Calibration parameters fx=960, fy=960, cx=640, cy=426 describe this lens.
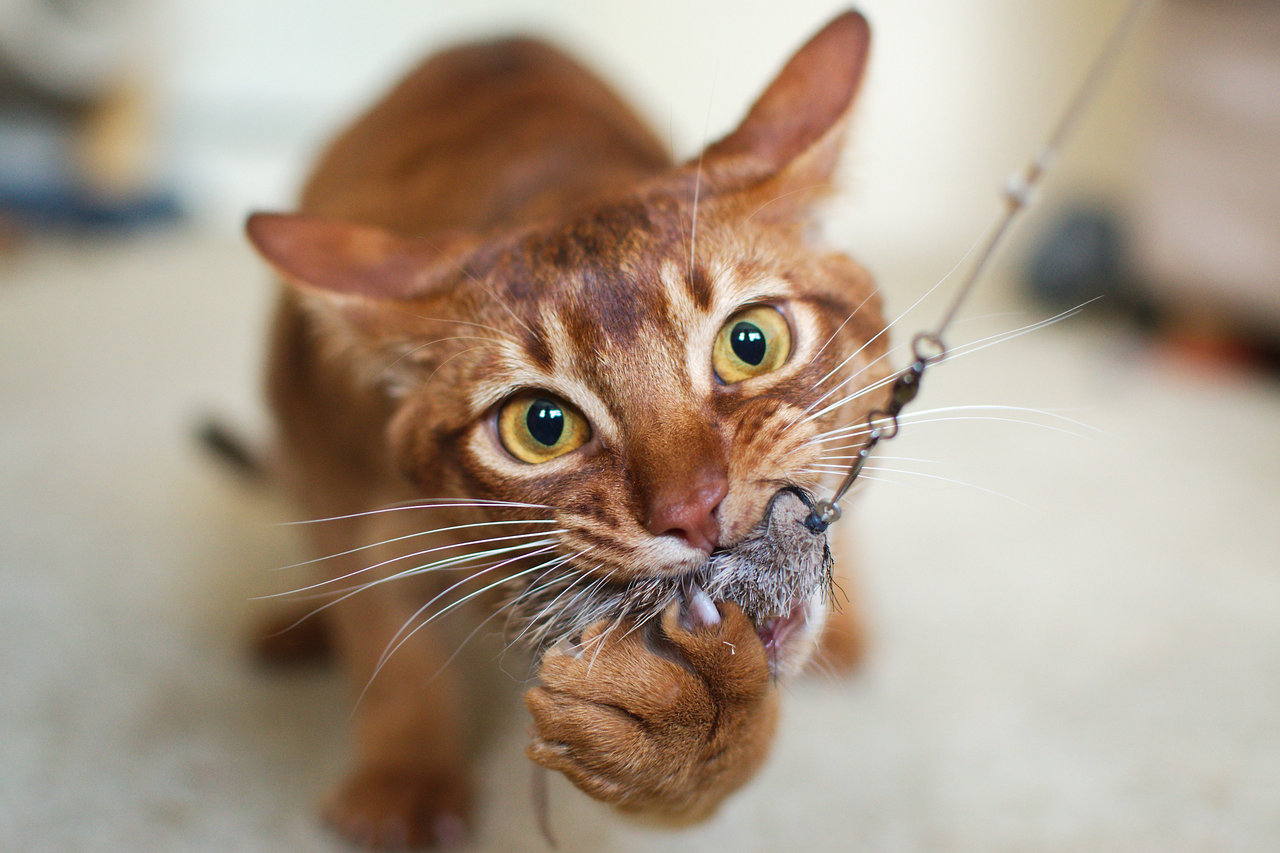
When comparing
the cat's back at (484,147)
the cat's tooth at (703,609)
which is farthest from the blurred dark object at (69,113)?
Answer: the cat's tooth at (703,609)

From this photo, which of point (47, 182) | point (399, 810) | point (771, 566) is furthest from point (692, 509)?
point (47, 182)

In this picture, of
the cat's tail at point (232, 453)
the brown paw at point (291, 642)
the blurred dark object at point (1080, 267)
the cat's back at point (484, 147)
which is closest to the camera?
the cat's back at point (484, 147)

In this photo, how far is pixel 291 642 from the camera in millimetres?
1566

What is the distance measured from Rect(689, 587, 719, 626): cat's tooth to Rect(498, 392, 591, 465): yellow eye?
22 cm

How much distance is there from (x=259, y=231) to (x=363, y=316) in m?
0.15

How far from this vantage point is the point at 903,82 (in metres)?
4.23

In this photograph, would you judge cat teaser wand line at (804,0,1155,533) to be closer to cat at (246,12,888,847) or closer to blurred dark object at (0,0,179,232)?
cat at (246,12,888,847)

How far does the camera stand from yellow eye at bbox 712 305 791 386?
37.8 inches

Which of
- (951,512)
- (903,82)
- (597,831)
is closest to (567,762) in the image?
(597,831)

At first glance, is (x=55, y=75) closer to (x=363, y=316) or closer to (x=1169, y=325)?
(x=363, y=316)

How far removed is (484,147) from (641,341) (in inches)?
30.3

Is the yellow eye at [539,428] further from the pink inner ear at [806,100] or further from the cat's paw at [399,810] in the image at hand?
the cat's paw at [399,810]

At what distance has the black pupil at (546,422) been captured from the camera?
973 millimetres

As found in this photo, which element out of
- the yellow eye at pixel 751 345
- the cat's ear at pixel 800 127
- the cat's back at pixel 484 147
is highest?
the cat's back at pixel 484 147
